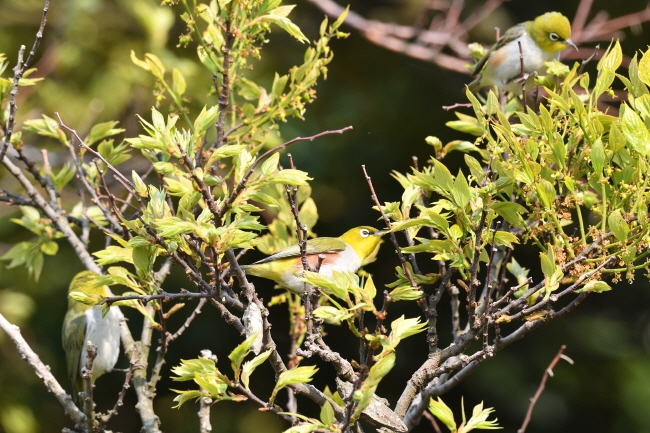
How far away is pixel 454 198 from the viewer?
5.22 feet

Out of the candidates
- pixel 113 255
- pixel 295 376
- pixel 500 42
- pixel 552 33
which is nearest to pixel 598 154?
pixel 295 376

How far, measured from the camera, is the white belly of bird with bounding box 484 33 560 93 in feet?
9.05

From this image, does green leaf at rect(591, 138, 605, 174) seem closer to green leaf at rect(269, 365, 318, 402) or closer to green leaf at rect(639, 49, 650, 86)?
green leaf at rect(639, 49, 650, 86)

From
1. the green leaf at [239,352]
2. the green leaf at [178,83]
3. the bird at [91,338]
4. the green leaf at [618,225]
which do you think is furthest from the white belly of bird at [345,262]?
the bird at [91,338]

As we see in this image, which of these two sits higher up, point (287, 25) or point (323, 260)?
point (287, 25)

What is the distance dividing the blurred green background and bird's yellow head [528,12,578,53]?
6.89ft

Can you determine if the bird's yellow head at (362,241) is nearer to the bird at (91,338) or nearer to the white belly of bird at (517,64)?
the white belly of bird at (517,64)

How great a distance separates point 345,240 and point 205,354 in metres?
0.95

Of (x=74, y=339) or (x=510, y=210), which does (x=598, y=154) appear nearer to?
(x=510, y=210)

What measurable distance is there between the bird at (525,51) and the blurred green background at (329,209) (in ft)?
6.70

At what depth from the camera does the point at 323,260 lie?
2.39 meters

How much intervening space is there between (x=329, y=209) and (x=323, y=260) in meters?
3.14

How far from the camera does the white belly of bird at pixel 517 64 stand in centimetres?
276

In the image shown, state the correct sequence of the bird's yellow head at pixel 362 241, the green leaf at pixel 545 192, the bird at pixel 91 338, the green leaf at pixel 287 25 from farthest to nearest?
the bird at pixel 91 338
the bird's yellow head at pixel 362 241
the green leaf at pixel 287 25
the green leaf at pixel 545 192
